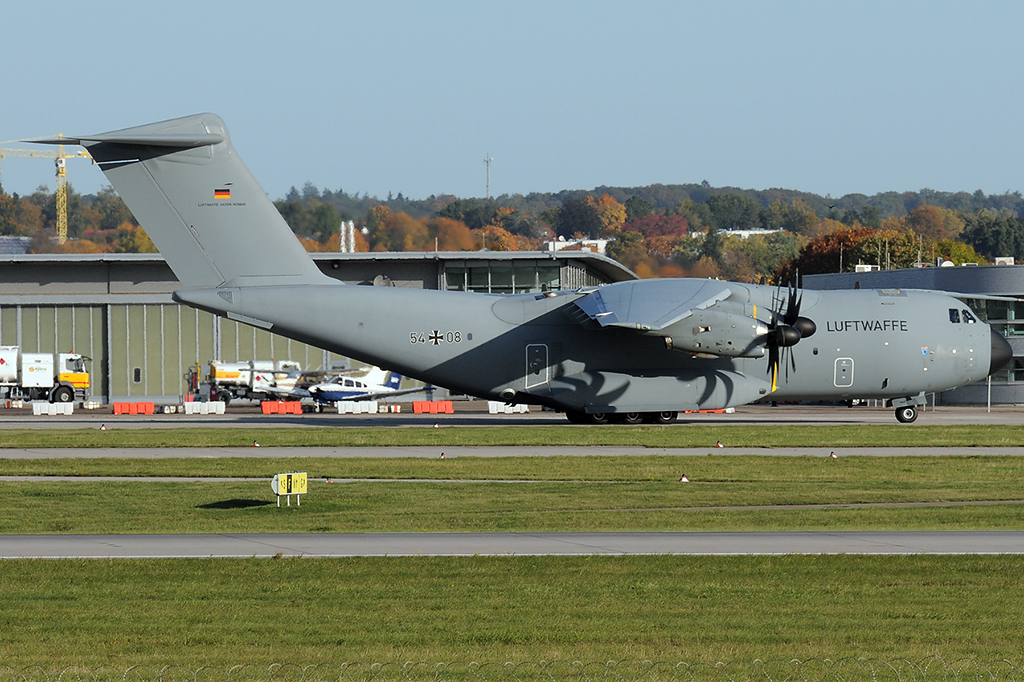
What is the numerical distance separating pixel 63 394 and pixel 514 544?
61108 millimetres

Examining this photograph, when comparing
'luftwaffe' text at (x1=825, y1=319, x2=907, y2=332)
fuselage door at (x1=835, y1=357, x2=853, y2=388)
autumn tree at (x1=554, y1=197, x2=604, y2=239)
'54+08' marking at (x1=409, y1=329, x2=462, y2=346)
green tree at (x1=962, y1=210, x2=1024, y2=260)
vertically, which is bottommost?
fuselage door at (x1=835, y1=357, x2=853, y2=388)

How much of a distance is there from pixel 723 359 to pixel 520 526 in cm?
2274

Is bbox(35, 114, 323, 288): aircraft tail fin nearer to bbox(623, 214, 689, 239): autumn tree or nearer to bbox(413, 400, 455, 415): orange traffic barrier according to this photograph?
bbox(413, 400, 455, 415): orange traffic barrier

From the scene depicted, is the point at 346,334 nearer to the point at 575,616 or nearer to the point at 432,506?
the point at 432,506

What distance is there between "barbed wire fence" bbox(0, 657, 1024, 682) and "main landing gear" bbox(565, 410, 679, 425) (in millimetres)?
31035

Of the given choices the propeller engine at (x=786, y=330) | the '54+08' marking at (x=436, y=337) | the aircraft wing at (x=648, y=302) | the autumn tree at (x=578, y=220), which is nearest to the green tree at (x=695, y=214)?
the autumn tree at (x=578, y=220)

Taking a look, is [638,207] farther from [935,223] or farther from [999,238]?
[935,223]

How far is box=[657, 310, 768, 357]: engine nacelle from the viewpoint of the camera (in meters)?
37.5

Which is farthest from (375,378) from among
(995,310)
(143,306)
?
(995,310)

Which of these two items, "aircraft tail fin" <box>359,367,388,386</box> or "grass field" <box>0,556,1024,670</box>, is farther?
"aircraft tail fin" <box>359,367,388,386</box>

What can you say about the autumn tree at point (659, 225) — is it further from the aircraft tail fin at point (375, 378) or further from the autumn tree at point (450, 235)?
the aircraft tail fin at point (375, 378)

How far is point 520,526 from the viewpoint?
18672mm

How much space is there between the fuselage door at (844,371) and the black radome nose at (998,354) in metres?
5.82

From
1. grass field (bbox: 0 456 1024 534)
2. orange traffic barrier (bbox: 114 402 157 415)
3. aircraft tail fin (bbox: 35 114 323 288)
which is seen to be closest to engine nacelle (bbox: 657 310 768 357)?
grass field (bbox: 0 456 1024 534)
